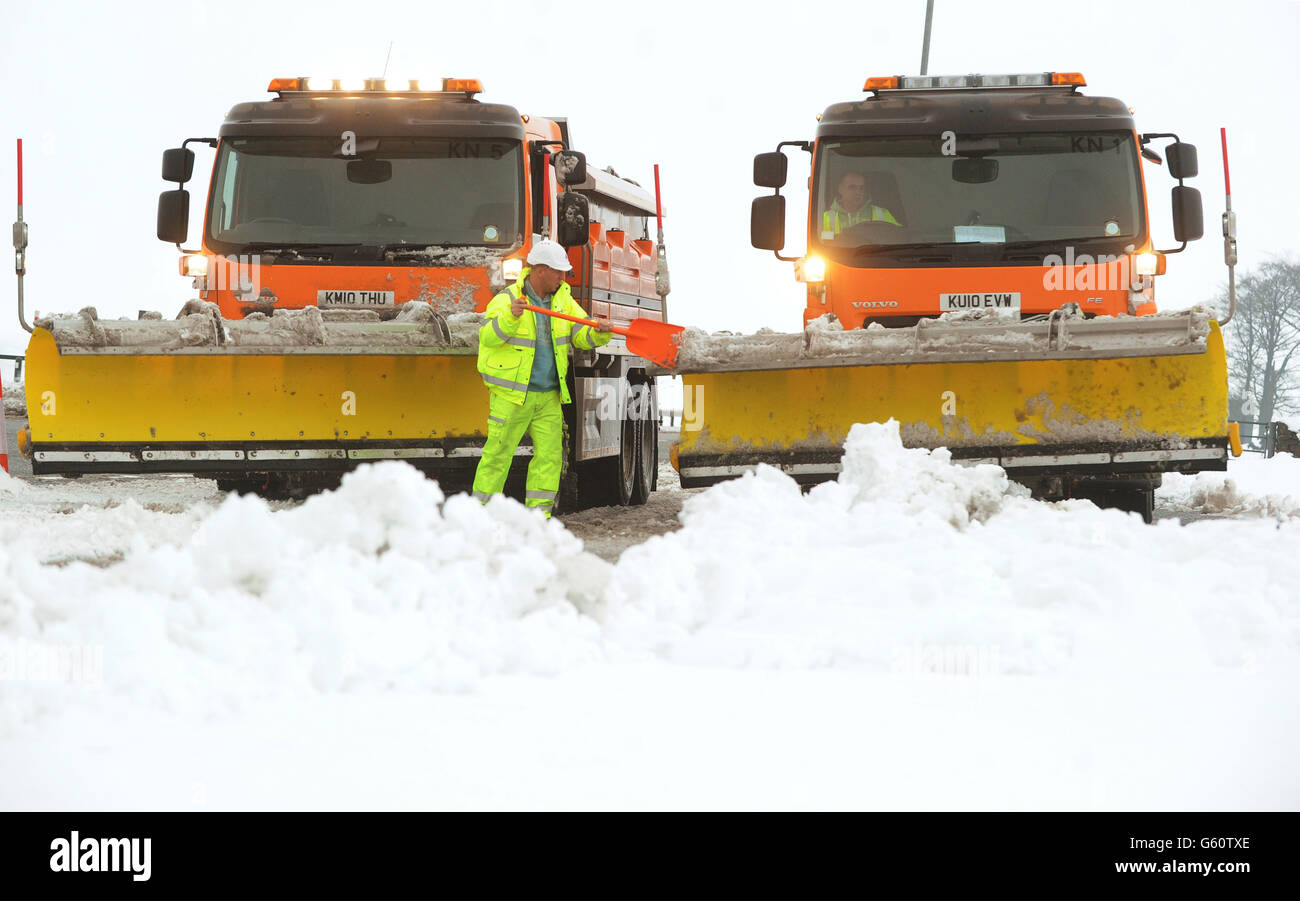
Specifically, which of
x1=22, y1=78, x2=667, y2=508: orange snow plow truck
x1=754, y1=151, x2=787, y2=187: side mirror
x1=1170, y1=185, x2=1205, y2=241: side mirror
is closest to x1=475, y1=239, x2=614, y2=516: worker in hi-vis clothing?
x1=22, y1=78, x2=667, y2=508: orange snow plow truck

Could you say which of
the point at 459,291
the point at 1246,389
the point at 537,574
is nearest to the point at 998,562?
the point at 537,574

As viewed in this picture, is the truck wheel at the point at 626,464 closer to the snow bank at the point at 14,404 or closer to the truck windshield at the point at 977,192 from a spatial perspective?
the truck windshield at the point at 977,192

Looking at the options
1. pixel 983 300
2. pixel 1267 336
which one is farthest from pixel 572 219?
pixel 1267 336

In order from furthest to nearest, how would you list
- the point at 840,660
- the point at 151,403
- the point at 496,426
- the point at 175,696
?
the point at 151,403 < the point at 496,426 < the point at 840,660 < the point at 175,696

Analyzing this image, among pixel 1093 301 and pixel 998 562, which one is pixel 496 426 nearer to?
pixel 998 562

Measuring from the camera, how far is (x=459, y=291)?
940cm

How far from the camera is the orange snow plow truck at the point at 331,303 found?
8.84 metres

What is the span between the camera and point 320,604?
4.98m

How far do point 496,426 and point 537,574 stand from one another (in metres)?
2.90

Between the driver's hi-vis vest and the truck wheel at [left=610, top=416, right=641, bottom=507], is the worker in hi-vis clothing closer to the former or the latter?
the driver's hi-vis vest

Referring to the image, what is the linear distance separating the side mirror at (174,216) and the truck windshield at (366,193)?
0.62 feet

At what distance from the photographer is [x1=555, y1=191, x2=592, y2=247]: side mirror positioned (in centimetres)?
978

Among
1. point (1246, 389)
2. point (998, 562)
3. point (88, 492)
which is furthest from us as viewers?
point (1246, 389)

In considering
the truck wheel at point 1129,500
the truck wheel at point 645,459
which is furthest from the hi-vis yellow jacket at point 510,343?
the truck wheel at point 645,459
